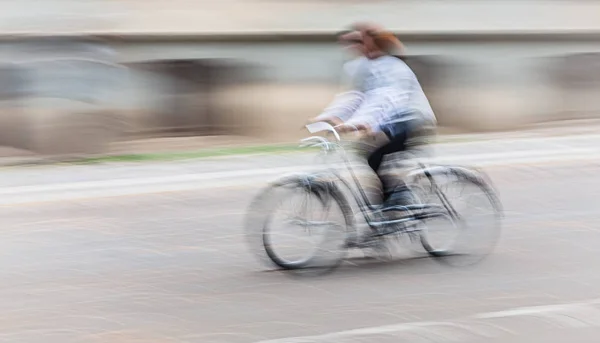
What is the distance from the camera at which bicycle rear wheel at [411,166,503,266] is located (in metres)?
7.37

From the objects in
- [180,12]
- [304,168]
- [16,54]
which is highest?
[180,12]

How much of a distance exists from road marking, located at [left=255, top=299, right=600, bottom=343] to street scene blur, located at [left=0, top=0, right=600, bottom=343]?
0.8 inches

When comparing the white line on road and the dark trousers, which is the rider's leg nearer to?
the dark trousers

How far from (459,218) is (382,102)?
1.20m

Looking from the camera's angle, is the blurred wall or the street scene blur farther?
the blurred wall

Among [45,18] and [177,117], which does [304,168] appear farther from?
[45,18]

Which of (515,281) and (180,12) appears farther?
(180,12)

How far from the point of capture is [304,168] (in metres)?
12.5

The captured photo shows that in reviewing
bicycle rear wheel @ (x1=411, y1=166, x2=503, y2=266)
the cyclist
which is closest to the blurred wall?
bicycle rear wheel @ (x1=411, y1=166, x2=503, y2=266)

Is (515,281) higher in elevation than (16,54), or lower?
lower

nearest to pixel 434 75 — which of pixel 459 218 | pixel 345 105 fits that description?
pixel 459 218

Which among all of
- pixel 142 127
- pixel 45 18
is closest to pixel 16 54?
pixel 45 18

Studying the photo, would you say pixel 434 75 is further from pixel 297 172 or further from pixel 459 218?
pixel 459 218

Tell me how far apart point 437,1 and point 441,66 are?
1.22 metres
